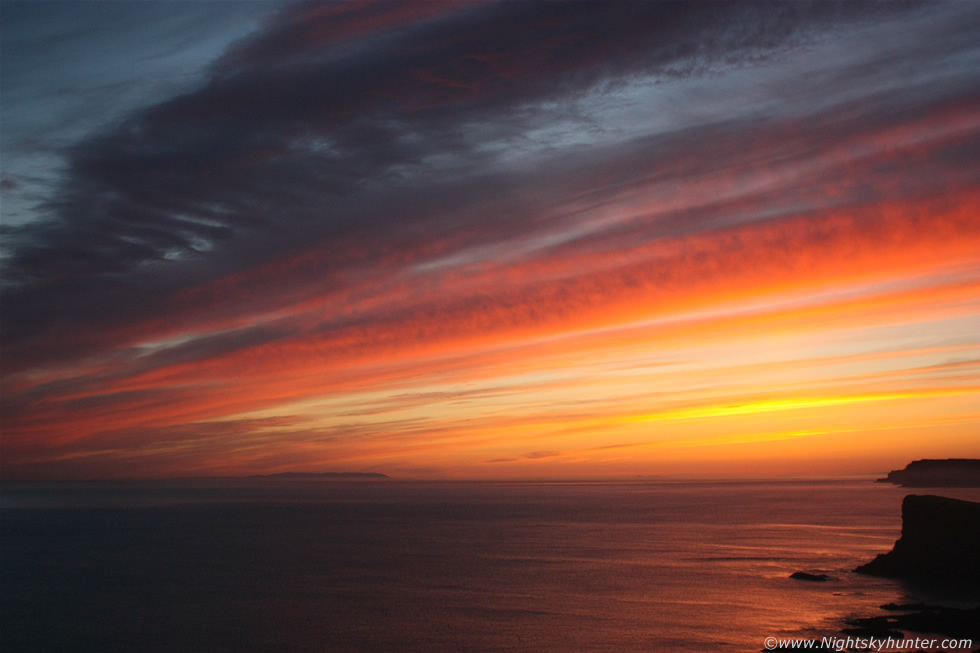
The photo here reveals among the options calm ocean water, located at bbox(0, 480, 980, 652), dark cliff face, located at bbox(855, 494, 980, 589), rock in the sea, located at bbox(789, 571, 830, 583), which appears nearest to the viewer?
calm ocean water, located at bbox(0, 480, 980, 652)

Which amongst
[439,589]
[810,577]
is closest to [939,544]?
[810,577]

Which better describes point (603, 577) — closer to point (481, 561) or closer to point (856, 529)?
point (481, 561)

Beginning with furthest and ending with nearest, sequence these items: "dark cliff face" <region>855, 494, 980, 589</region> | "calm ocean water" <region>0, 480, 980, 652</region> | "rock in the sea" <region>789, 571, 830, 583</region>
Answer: "rock in the sea" <region>789, 571, 830, 583</region>, "dark cliff face" <region>855, 494, 980, 589</region>, "calm ocean water" <region>0, 480, 980, 652</region>

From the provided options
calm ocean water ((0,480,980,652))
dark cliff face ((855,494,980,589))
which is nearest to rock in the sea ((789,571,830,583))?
calm ocean water ((0,480,980,652))

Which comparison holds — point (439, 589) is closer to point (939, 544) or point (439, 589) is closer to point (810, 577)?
point (810, 577)

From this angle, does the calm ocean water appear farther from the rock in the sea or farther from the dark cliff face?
the dark cliff face

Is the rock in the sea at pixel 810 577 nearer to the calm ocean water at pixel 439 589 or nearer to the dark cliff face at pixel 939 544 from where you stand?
the calm ocean water at pixel 439 589
